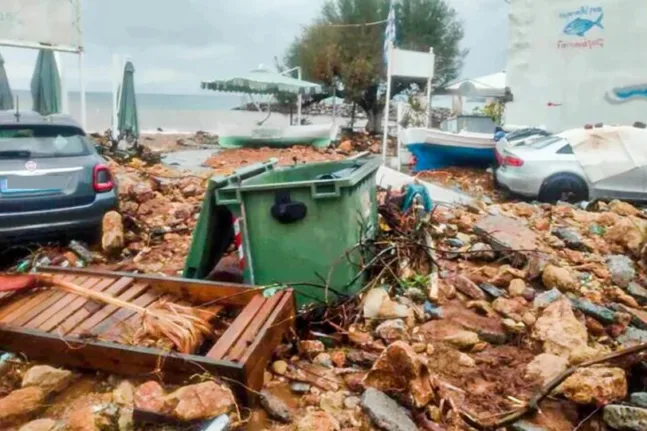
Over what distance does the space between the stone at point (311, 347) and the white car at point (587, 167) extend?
23.2ft

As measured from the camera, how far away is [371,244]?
13.3 feet

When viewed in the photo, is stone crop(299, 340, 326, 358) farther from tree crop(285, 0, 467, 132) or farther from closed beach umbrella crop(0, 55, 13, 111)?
tree crop(285, 0, 467, 132)

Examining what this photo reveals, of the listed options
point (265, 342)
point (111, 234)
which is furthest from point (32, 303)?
point (111, 234)

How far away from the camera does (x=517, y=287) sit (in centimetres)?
421

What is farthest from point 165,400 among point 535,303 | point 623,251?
point 623,251

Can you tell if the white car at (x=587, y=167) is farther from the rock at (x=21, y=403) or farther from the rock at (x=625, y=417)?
the rock at (x=21, y=403)

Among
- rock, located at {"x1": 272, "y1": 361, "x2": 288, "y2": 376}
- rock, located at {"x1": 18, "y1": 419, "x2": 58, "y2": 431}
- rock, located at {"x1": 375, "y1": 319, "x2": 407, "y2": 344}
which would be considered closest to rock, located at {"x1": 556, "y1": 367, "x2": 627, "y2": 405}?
rock, located at {"x1": 375, "y1": 319, "x2": 407, "y2": 344}

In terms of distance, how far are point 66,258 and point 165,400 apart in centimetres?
322

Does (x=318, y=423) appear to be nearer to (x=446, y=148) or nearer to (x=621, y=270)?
(x=621, y=270)

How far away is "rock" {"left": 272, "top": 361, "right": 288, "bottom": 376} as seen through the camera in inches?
116

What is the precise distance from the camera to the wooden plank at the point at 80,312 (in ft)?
9.96

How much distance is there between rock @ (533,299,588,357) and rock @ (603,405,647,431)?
2.08 ft

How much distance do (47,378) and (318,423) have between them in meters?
1.37

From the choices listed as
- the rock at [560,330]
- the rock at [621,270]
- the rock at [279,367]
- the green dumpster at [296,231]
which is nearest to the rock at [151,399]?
the rock at [279,367]
